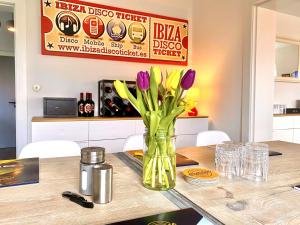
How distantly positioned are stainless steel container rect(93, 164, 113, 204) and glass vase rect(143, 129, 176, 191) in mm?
163

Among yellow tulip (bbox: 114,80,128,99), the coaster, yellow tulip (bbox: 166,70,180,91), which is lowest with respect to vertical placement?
the coaster

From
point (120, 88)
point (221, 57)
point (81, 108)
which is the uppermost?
point (221, 57)

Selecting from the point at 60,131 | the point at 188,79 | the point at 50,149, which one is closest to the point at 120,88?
the point at 188,79

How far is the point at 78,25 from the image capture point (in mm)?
2625

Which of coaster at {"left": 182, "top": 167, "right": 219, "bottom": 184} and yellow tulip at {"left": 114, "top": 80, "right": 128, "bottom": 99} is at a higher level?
yellow tulip at {"left": 114, "top": 80, "right": 128, "bottom": 99}

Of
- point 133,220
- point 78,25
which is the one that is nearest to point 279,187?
point 133,220

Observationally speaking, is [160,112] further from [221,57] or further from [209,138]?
[221,57]

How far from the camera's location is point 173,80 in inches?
31.0

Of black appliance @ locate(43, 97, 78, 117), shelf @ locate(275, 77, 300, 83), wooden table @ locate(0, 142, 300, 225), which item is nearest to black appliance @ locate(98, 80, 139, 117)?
black appliance @ locate(43, 97, 78, 117)

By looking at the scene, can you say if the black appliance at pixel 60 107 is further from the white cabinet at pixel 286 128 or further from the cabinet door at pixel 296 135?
the cabinet door at pixel 296 135

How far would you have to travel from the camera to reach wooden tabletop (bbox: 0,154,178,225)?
605 millimetres

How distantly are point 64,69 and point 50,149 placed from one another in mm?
1484

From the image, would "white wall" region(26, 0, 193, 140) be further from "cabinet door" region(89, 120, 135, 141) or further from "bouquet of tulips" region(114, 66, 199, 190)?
"bouquet of tulips" region(114, 66, 199, 190)

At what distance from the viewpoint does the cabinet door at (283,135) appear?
3059 mm
